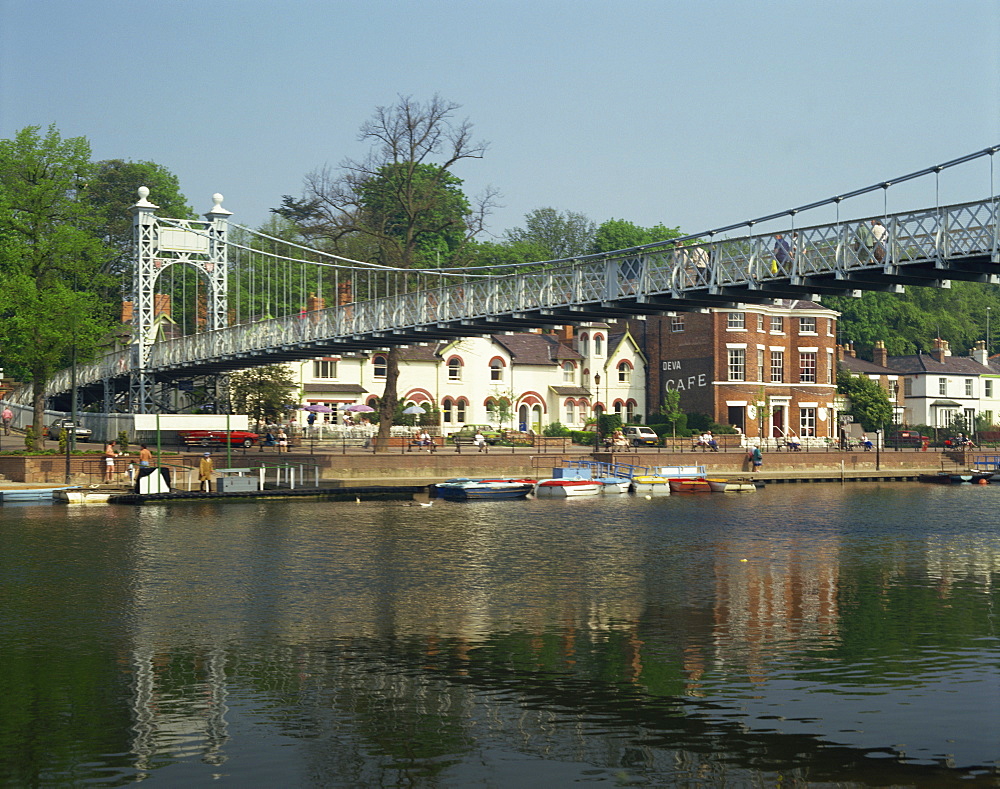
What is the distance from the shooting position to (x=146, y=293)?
71188 millimetres

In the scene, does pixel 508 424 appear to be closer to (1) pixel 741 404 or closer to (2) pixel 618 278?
(1) pixel 741 404

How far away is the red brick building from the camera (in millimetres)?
91438

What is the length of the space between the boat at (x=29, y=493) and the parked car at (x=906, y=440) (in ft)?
199

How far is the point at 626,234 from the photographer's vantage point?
13450 centimetres

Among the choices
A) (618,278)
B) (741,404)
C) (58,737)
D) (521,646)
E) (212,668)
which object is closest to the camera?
(58,737)

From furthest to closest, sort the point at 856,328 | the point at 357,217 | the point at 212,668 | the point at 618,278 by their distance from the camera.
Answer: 1. the point at 856,328
2. the point at 357,217
3. the point at 618,278
4. the point at 212,668

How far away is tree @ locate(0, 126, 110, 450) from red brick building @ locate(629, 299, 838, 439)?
47.9 m

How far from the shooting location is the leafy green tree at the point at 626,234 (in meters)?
132

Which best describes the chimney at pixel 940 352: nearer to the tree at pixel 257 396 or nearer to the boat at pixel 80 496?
the tree at pixel 257 396

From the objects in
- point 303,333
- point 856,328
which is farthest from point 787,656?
point 856,328

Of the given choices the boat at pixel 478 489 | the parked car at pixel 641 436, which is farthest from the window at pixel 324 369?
the boat at pixel 478 489

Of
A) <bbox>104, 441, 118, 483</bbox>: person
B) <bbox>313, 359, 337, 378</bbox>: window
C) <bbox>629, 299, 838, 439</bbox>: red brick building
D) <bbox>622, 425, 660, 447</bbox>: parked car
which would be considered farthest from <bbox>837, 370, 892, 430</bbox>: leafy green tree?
<bbox>104, 441, 118, 483</bbox>: person

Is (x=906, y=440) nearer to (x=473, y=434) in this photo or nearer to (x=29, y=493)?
(x=473, y=434)

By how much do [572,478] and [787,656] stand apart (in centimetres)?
4195
